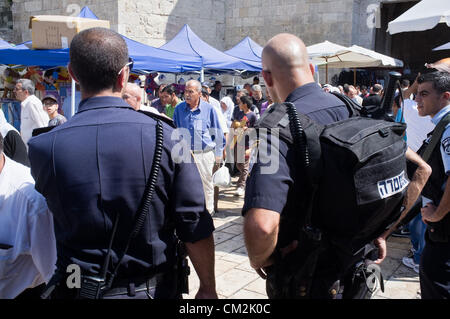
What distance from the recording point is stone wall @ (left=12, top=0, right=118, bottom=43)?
1491cm

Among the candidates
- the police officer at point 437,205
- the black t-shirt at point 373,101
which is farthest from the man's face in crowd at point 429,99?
the black t-shirt at point 373,101

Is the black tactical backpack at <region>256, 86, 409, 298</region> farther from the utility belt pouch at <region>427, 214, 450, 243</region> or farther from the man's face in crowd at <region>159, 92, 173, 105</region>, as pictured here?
the man's face in crowd at <region>159, 92, 173, 105</region>

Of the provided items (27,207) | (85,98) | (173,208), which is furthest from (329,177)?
(27,207)

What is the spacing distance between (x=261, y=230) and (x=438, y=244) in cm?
138

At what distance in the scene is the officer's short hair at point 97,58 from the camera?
156 centimetres

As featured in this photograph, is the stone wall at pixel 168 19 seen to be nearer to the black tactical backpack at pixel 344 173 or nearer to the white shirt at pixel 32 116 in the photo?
the white shirt at pixel 32 116

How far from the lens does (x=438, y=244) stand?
2311mm

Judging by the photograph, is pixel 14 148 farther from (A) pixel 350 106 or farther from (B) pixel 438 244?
(B) pixel 438 244

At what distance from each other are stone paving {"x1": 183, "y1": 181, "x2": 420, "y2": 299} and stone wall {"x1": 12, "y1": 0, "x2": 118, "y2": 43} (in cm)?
1197

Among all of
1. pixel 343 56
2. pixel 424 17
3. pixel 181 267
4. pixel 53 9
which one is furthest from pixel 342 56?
pixel 53 9

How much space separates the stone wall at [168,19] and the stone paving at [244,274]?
11755 millimetres

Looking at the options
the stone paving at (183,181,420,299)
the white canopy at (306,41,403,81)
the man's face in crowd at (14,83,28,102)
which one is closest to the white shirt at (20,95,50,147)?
the man's face in crowd at (14,83,28,102)
